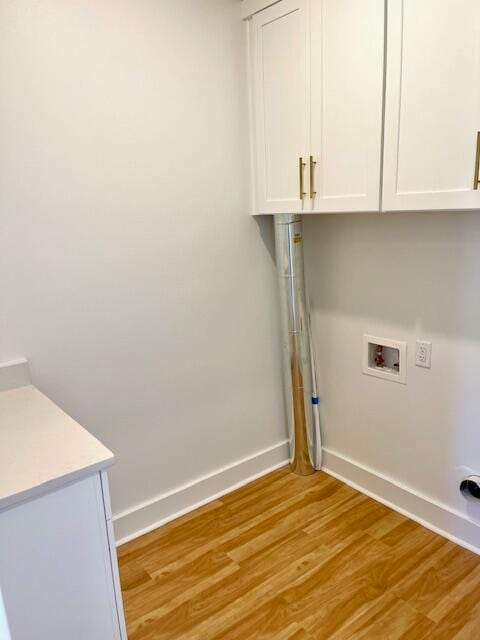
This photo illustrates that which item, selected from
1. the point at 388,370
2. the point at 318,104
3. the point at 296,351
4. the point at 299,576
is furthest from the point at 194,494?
the point at 318,104

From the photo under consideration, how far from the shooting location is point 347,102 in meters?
1.75

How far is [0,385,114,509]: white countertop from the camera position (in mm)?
1083

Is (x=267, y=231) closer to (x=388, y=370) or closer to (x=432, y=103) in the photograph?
(x=388, y=370)

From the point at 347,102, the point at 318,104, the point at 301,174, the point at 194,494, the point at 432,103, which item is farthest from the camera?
the point at 194,494

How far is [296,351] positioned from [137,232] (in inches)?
37.5

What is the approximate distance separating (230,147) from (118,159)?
1.83ft

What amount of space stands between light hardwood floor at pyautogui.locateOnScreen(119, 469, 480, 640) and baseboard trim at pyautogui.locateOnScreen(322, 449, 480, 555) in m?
0.04

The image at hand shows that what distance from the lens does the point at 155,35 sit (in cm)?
184

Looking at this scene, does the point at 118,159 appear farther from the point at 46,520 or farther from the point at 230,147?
the point at 46,520

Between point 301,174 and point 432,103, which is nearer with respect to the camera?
point 432,103

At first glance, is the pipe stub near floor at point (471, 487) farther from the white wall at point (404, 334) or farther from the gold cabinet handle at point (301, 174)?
the gold cabinet handle at point (301, 174)

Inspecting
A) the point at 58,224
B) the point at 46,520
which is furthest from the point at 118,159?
the point at 46,520

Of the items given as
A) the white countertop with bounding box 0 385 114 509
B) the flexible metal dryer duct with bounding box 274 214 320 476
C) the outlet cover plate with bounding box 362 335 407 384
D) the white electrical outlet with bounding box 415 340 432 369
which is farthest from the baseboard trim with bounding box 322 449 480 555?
the white countertop with bounding box 0 385 114 509

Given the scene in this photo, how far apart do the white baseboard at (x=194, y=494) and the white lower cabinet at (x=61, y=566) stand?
2.63 feet
